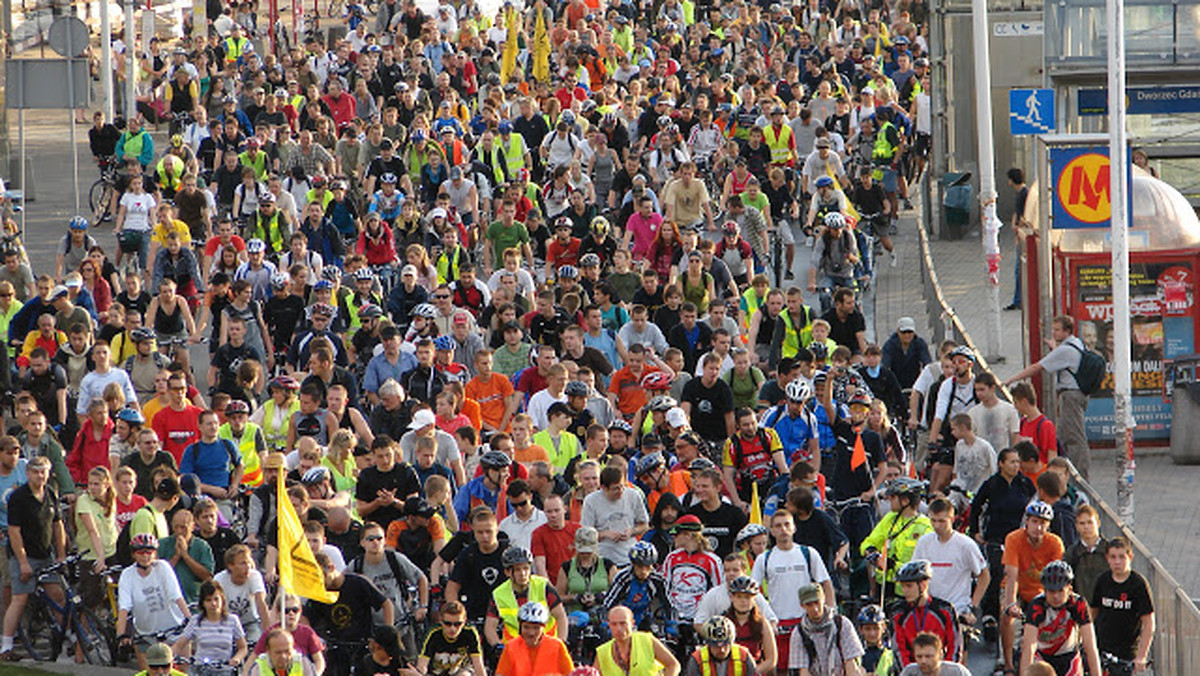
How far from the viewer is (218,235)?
25578 mm

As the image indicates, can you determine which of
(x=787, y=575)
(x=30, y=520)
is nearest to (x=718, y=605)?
(x=787, y=575)

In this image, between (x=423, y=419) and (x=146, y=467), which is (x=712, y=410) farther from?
(x=146, y=467)

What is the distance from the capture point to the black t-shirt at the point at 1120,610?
15203mm

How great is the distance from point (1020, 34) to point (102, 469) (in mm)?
19951

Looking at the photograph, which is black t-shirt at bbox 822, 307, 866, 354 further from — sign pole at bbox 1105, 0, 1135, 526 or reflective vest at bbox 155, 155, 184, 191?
reflective vest at bbox 155, 155, 184, 191

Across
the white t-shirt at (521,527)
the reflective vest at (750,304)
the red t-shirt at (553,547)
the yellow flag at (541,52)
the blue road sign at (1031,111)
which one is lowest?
the red t-shirt at (553,547)

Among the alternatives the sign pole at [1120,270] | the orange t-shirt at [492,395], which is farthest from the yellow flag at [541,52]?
the sign pole at [1120,270]

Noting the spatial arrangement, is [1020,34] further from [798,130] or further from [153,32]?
[153,32]

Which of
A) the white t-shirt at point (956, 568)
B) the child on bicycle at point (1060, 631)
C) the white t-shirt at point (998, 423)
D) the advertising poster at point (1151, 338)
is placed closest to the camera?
the child on bicycle at point (1060, 631)

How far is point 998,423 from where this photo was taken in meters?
18.5

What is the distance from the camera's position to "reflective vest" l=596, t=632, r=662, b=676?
46.9 feet

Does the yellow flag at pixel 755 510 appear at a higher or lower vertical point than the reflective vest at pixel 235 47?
lower

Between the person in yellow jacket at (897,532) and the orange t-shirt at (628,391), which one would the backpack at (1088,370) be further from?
the person in yellow jacket at (897,532)

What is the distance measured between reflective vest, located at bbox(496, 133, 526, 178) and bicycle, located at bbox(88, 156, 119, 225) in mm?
5651
